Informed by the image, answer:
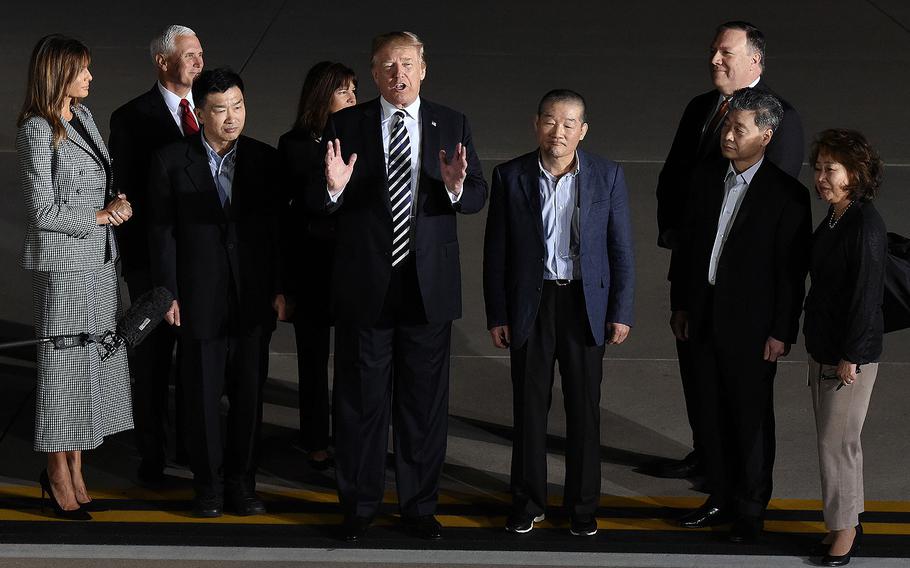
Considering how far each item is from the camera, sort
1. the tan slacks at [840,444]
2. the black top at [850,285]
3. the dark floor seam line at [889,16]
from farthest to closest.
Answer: the dark floor seam line at [889,16], the tan slacks at [840,444], the black top at [850,285]

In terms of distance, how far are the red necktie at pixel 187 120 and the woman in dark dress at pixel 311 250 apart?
430 mm

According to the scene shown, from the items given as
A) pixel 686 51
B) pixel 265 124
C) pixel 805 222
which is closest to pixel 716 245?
pixel 805 222

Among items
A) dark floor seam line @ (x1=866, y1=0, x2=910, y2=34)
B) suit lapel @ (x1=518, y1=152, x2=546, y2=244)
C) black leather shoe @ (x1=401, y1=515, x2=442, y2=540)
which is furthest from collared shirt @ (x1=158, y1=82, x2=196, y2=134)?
dark floor seam line @ (x1=866, y1=0, x2=910, y2=34)

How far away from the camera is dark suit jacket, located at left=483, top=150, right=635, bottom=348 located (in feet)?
18.3

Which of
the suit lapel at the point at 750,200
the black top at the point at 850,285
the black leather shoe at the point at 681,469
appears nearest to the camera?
the black top at the point at 850,285

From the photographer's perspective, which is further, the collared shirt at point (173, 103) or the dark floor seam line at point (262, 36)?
the dark floor seam line at point (262, 36)

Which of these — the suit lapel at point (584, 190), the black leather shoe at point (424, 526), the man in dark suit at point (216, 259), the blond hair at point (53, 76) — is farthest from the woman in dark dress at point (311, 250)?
the suit lapel at point (584, 190)

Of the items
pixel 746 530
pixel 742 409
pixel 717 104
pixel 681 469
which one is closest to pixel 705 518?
pixel 746 530

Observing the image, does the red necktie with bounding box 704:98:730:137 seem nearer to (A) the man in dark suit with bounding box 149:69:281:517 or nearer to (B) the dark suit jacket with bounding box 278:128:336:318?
(B) the dark suit jacket with bounding box 278:128:336:318

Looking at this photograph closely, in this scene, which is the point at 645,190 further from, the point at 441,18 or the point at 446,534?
the point at 441,18

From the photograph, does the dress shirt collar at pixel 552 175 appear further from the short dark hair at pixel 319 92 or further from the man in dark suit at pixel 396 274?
the short dark hair at pixel 319 92

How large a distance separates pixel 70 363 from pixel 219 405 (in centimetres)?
67

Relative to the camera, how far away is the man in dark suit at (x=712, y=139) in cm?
582

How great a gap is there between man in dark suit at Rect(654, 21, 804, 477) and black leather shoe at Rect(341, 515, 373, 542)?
1568 mm
